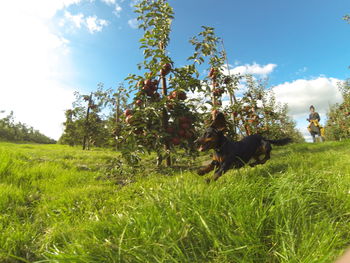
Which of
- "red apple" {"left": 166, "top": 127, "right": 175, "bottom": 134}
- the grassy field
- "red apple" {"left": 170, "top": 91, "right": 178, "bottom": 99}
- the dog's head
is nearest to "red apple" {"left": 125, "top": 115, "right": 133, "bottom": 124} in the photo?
"red apple" {"left": 166, "top": 127, "right": 175, "bottom": 134}

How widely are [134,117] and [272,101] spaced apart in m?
11.7

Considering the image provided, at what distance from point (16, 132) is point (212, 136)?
46.6 m

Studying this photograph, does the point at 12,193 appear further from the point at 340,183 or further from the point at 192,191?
the point at 340,183

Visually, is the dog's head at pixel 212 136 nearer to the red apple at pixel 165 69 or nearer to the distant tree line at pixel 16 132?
the red apple at pixel 165 69

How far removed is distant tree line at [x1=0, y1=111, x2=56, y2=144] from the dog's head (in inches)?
1593

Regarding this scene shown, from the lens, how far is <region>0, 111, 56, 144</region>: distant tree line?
34.0 m

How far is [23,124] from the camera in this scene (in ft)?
128

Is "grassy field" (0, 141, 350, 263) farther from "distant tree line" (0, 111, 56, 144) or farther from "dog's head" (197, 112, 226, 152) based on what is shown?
"distant tree line" (0, 111, 56, 144)

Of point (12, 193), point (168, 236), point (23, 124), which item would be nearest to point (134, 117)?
point (12, 193)

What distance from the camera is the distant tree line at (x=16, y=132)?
3397 cm

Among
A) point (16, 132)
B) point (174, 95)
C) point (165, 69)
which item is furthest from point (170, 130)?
point (16, 132)

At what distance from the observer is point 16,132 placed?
36312mm

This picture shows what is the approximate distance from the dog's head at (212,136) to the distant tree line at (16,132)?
40.5 metres

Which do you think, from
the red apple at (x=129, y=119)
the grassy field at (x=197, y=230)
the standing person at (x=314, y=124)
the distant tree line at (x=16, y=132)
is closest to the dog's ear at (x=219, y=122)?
the grassy field at (x=197, y=230)
